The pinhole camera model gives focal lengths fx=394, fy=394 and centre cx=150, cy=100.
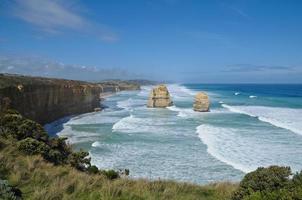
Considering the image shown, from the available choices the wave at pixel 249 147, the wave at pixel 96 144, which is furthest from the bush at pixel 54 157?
the wave at pixel 96 144

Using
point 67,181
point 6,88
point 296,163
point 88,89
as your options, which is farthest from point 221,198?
point 88,89

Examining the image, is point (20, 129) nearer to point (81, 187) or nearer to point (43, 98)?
point (81, 187)

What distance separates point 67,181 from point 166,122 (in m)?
33.7

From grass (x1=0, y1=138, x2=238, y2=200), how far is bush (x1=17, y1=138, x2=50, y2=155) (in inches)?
Answer: 78.5

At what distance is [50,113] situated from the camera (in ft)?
144

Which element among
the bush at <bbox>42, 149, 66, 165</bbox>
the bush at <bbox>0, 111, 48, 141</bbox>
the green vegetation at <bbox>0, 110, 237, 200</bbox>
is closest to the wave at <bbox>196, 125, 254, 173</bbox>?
the bush at <bbox>42, 149, 66, 165</bbox>

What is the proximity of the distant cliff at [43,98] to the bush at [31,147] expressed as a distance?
673 inches

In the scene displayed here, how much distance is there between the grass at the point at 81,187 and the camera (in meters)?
7.88

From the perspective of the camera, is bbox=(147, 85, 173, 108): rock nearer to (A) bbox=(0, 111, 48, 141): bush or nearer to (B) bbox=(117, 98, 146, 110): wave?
(B) bbox=(117, 98, 146, 110): wave

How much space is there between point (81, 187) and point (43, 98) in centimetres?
3624

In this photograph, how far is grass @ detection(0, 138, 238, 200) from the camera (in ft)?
25.8

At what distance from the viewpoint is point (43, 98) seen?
141ft

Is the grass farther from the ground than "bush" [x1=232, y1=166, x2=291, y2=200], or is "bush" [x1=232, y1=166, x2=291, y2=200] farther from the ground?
"bush" [x1=232, y1=166, x2=291, y2=200]

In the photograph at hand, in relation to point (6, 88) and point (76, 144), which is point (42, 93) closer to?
point (6, 88)
